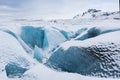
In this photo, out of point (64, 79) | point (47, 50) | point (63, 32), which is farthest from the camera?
point (63, 32)

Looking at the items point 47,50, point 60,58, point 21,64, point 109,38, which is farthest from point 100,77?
point 47,50

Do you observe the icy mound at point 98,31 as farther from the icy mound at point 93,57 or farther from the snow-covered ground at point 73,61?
the icy mound at point 93,57

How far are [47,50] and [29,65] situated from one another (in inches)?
154

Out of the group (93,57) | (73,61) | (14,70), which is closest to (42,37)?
(14,70)

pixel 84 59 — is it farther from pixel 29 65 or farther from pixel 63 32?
pixel 63 32

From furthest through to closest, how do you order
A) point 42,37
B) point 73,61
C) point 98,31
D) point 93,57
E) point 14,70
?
point 42,37, point 98,31, point 14,70, point 73,61, point 93,57

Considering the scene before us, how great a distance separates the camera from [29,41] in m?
11.8

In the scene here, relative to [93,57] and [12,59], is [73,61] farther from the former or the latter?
[12,59]

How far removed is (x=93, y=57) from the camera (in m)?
6.41

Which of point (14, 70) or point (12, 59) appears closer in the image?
point (12, 59)

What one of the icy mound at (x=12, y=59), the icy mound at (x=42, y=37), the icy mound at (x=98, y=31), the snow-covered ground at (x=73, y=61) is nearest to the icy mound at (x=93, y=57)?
the snow-covered ground at (x=73, y=61)

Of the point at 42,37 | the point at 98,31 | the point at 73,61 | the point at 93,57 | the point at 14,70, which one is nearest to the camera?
the point at 93,57

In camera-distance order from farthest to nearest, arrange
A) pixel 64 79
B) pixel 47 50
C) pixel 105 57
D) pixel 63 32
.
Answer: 1. pixel 63 32
2. pixel 47 50
3. pixel 105 57
4. pixel 64 79

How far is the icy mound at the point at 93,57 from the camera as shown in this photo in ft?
19.6
